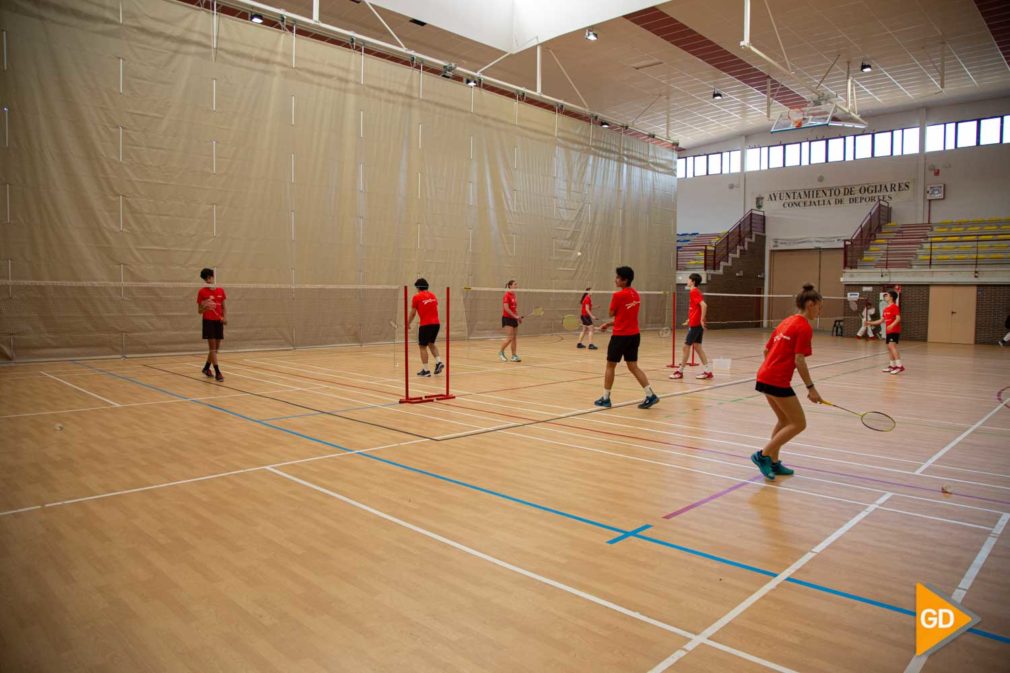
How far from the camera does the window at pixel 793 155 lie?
34531mm

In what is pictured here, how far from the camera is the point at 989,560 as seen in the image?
4.30 m

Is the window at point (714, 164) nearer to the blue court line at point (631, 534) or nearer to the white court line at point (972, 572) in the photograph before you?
the white court line at point (972, 572)

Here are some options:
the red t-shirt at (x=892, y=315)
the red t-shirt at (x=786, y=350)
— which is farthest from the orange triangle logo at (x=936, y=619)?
the red t-shirt at (x=892, y=315)

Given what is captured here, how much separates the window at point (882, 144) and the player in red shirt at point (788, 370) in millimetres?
31255

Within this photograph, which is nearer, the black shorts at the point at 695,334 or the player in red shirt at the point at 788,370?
the player in red shirt at the point at 788,370

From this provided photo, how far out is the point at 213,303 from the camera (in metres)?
11.9

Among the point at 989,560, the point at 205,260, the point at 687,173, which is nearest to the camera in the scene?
the point at 989,560

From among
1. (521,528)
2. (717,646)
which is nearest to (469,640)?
(717,646)

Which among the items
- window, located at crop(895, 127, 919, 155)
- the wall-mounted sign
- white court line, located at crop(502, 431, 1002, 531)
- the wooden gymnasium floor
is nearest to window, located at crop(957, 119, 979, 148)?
window, located at crop(895, 127, 919, 155)

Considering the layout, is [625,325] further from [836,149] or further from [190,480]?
[836,149]

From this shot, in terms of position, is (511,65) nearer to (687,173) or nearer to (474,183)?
(474,183)

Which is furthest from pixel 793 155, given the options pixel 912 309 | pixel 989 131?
pixel 912 309

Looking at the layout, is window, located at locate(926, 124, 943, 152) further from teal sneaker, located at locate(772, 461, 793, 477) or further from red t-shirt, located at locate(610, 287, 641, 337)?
teal sneaker, located at locate(772, 461, 793, 477)

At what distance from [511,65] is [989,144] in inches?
858
